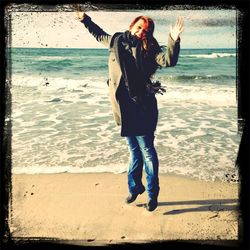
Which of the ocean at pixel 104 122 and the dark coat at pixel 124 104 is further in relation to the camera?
the ocean at pixel 104 122

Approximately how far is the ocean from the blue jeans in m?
0.55

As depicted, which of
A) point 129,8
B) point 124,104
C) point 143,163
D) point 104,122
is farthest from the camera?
point 104,122

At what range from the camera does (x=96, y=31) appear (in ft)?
12.1

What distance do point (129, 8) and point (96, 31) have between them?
0.39 meters

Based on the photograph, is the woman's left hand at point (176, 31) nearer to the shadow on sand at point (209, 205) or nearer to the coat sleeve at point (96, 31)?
the coat sleeve at point (96, 31)

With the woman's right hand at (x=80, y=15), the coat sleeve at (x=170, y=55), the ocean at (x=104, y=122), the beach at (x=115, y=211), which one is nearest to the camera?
the coat sleeve at (x=170, y=55)

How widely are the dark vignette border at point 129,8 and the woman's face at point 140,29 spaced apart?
15 centimetres

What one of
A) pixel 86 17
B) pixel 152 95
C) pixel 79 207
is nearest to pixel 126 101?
pixel 152 95

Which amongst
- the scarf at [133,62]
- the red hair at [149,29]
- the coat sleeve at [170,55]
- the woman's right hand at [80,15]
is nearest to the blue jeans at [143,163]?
the scarf at [133,62]

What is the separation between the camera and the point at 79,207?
12.5 feet

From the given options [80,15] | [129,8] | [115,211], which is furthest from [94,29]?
[115,211]

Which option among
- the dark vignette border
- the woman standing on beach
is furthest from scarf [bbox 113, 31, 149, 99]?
the dark vignette border

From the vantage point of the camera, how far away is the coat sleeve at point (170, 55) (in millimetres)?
3414

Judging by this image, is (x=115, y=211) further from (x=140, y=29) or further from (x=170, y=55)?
(x=140, y=29)
